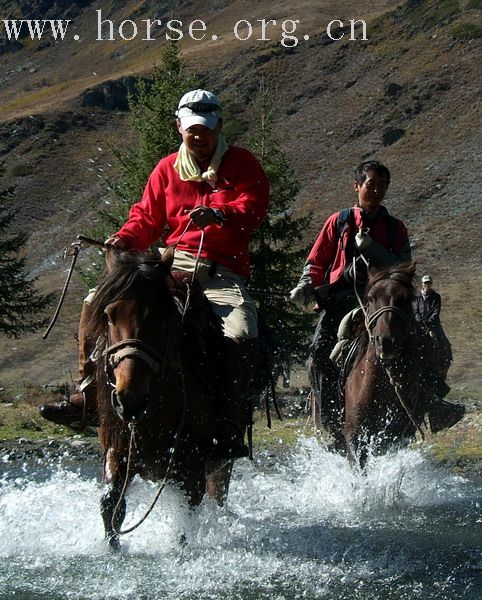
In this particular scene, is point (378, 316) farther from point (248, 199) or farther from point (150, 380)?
point (150, 380)

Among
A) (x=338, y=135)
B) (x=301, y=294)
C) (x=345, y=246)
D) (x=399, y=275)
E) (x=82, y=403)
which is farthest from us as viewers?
(x=338, y=135)

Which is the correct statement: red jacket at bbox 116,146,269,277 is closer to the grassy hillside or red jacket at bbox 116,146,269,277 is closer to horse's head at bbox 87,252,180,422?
horse's head at bbox 87,252,180,422

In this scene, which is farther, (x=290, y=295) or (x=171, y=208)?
(x=290, y=295)

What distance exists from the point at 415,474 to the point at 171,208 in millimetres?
3933

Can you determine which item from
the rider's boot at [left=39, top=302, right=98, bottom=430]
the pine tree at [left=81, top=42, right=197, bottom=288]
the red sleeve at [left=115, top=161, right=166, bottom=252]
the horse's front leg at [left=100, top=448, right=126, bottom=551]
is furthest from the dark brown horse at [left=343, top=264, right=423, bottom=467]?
the pine tree at [left=81, top=42, right=197, bottom=288]

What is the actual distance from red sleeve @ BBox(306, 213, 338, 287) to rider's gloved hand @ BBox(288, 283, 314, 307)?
0.22 metres

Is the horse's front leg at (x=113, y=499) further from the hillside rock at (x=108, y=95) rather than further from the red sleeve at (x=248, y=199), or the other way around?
the hillside rock at (x=108, y=95)

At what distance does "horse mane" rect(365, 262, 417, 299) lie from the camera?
9.22 meters

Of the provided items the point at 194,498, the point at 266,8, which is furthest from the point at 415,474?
the point at 266,8

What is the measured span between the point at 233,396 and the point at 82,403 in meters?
1.10

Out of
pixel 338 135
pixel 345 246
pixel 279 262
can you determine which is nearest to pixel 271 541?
pixel 345 246

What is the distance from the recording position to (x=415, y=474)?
33.6ft

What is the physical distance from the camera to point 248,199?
25.8 ft

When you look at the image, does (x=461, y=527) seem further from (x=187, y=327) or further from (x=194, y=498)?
(x=187, y=327)
